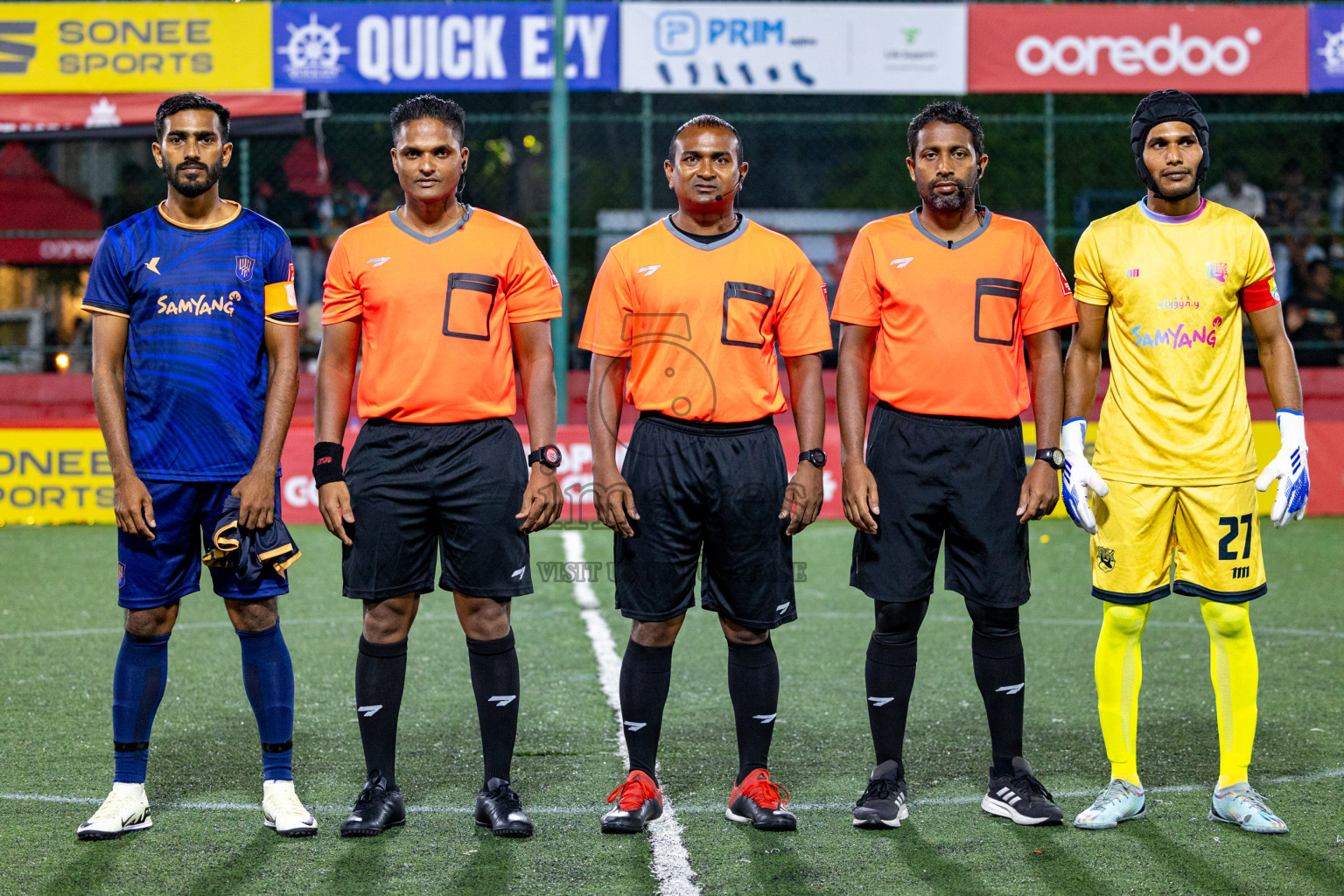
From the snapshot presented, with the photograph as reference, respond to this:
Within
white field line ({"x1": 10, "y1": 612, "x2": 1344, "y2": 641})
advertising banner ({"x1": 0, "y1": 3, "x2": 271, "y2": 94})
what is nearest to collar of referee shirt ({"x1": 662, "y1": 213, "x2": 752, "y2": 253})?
white field line ({"x1": 10, "y1": 612, "x2": 1344, "y2": 641})

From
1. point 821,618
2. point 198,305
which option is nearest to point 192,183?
point 198,305

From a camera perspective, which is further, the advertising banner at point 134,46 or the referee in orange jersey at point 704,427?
the advertising banner at point 134,46

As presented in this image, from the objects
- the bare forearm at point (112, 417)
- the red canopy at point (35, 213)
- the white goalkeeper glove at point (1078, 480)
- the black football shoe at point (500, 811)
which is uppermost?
the red canopy at point (35, 213)

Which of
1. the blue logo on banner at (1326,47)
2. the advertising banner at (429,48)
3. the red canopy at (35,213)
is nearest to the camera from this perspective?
the advertising banner at (429,48)

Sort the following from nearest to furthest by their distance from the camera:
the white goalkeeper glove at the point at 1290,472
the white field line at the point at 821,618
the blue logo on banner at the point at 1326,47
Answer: the white goalkeeper glove at the point at 1290,472 → the white field line at the point at 821,618 → the blue logo on banner at the point at 1326,47

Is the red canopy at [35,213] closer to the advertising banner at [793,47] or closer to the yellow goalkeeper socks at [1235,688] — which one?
the advertising banner at [793,47]

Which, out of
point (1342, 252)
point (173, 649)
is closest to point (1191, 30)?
point (1342, 252)

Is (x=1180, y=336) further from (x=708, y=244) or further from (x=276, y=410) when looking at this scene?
(x=276, y=410)

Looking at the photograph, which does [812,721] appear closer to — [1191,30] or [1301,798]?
[1301,798]

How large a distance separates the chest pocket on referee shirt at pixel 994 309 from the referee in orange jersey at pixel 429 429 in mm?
1313

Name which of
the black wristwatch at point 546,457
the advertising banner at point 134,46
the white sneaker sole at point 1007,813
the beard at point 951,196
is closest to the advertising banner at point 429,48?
the advertising banner at point 134,46

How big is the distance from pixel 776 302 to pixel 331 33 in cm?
900

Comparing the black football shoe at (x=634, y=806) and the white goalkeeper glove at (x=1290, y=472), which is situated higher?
the white goalkeeper glove at (x=1290, y=472)

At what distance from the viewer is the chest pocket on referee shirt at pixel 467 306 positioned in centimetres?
417
